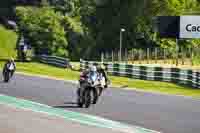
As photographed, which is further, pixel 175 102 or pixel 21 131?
pixel 175 102

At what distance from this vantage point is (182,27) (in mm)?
54125

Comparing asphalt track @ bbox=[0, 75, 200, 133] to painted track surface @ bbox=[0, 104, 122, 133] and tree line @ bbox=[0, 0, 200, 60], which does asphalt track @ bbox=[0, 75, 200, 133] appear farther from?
tree line @ bbox=[0, 0, 200, 60]

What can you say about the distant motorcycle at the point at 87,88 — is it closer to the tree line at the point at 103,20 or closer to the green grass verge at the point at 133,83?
the green grass verge at the point at 133,83

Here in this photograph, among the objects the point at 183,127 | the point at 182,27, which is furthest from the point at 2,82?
the point at 182,27

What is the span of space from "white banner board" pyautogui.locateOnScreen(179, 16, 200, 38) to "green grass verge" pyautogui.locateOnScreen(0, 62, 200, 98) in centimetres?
1213

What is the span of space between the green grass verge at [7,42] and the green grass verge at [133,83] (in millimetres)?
23223

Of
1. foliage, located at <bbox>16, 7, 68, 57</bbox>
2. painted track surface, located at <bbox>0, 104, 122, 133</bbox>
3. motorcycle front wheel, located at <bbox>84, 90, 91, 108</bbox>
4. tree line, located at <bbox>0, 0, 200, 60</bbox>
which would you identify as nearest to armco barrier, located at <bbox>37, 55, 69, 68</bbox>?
foliage, located at <bbox>16, 7, 68, 57</bbox>

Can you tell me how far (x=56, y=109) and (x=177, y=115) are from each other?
4.08 m

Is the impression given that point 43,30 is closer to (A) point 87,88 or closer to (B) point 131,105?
(B) point 131,105

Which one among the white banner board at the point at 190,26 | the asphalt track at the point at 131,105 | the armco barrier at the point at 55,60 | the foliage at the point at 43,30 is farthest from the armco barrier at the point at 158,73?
the foliage at the point at 43,30

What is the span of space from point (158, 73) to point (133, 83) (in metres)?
3.36

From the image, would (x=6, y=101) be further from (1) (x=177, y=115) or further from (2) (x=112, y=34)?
(2) (x=112, y=34)

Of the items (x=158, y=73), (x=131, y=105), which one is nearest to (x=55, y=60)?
(x=158, y=73)

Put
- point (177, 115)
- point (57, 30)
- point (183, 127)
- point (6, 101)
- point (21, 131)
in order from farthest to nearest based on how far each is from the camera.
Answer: point (57, 30) < point (6, 101) < point (177, 115) < point (183, 127) < point (21, 131)
